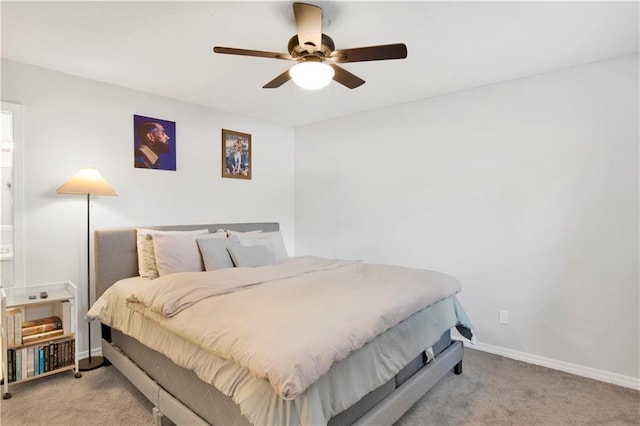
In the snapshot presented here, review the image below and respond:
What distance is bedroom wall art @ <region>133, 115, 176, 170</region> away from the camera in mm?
3400

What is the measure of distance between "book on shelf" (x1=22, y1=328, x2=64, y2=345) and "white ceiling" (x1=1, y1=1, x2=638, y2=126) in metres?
2.13

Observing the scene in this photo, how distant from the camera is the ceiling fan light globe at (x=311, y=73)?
2045mm

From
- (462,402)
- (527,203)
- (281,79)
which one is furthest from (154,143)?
(527,203)

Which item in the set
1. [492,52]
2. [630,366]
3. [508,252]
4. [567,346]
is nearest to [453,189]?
[508,252]

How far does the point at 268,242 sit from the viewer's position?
352 centimetres

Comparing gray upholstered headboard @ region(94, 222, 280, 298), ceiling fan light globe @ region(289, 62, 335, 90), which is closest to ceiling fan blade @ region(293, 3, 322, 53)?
ceiling fan light globe @ region(289, 62, 335, 90)

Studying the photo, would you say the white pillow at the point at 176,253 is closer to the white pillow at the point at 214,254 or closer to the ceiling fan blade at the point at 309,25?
the white pillow at the point at 214,254

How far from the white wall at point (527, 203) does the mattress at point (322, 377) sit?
1.02 metres

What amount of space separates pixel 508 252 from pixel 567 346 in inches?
34.5

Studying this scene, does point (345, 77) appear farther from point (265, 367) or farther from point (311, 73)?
point (265, 367)

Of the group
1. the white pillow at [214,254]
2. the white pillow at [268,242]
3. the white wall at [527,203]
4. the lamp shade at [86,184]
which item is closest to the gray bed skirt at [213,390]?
the white pillow at [214,254]

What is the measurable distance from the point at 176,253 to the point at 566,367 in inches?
135

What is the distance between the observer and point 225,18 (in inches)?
84.7

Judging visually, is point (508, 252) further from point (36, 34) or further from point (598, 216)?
point (36, 34)
